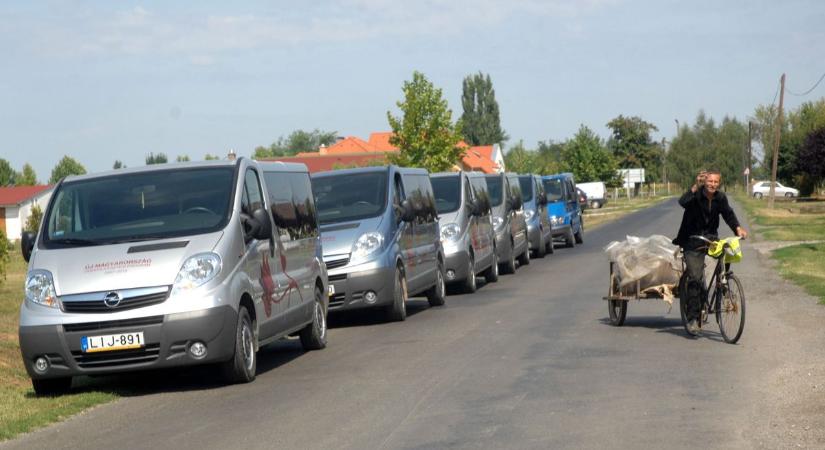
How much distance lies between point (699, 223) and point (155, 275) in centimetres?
581

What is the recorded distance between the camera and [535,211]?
106 ft

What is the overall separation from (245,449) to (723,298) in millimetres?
6540

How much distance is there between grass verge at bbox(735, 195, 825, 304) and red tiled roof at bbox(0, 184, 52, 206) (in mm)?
66046

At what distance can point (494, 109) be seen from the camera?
480 ft

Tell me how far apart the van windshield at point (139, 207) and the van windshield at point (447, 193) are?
33.7ft

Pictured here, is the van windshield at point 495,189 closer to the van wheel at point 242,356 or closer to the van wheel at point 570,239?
the van wheel at point 570,239

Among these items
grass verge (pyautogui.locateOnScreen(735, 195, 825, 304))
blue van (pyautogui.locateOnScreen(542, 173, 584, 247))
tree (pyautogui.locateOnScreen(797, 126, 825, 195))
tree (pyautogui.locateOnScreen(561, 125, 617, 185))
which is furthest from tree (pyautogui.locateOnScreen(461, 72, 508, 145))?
blue van (pyautogui.locateOnScreen(542, 173, 584, 247))

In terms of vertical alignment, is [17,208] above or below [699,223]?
below

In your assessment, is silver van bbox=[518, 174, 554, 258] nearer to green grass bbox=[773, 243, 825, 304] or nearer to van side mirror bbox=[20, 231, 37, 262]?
green grass bbox=[773, 243, 825, 304]

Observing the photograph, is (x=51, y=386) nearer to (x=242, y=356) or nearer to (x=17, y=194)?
(x=242, y=356)

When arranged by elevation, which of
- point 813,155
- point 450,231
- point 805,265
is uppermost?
point 450,231

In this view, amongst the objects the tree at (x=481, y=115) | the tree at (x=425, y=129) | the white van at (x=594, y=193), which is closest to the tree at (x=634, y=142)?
the tree at (x=481, y=115)

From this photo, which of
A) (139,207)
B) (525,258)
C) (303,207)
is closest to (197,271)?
(139,207)

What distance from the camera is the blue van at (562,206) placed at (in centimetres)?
3756
